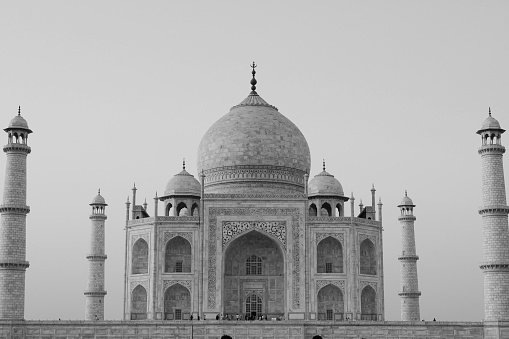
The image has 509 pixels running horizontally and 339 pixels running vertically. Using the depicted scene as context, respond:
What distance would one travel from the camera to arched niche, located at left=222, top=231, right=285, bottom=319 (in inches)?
1214

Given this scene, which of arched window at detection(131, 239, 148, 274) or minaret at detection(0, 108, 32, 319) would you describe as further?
arched window at detection(131, 239, 148, 274)

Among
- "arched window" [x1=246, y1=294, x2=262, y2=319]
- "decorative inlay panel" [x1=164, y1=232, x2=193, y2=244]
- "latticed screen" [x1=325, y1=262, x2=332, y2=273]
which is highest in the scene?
"decorative inlay panel" [x1=164, y1=232, x2=193, y2=244]

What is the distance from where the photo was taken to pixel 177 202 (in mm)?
32594

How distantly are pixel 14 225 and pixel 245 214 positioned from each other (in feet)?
26.9

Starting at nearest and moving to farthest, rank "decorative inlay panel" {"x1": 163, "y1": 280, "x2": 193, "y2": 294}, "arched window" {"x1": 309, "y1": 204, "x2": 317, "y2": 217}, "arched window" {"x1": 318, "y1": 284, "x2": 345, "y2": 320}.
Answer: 1. "decorative inlay panel" {"x1": 163, "y1": 280, "x2": 193, "y2": 294}
2. "arched window" {"x1": 318, "y1": 284, "x2": 345, "y2": 320}
3. "arched window" {"x1": 309, "y1": 204, "x2": 317, "y2": 217}

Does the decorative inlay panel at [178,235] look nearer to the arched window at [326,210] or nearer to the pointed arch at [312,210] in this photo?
the pointed arch at [312,210]

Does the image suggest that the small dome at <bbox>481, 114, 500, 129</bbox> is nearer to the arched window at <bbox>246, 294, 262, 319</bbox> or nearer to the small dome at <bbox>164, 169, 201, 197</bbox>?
the arched window at <bbox>246, 294, 262, 319</bbox>

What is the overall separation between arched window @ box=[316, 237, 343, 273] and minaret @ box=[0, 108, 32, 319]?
409 inches

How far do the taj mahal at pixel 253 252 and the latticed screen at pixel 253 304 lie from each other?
4 centimetres

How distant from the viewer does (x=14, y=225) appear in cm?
2694

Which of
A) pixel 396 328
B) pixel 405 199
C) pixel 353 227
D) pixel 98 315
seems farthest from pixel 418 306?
pixel 98 315

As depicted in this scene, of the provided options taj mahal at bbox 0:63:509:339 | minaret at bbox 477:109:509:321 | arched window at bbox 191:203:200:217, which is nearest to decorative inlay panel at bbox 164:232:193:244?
taj mahal at bbox 0:63:509:339

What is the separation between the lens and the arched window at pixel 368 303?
31125mm

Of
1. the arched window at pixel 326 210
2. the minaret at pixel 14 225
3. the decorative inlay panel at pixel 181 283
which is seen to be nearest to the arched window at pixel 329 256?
the arched window at pixel 326 210
